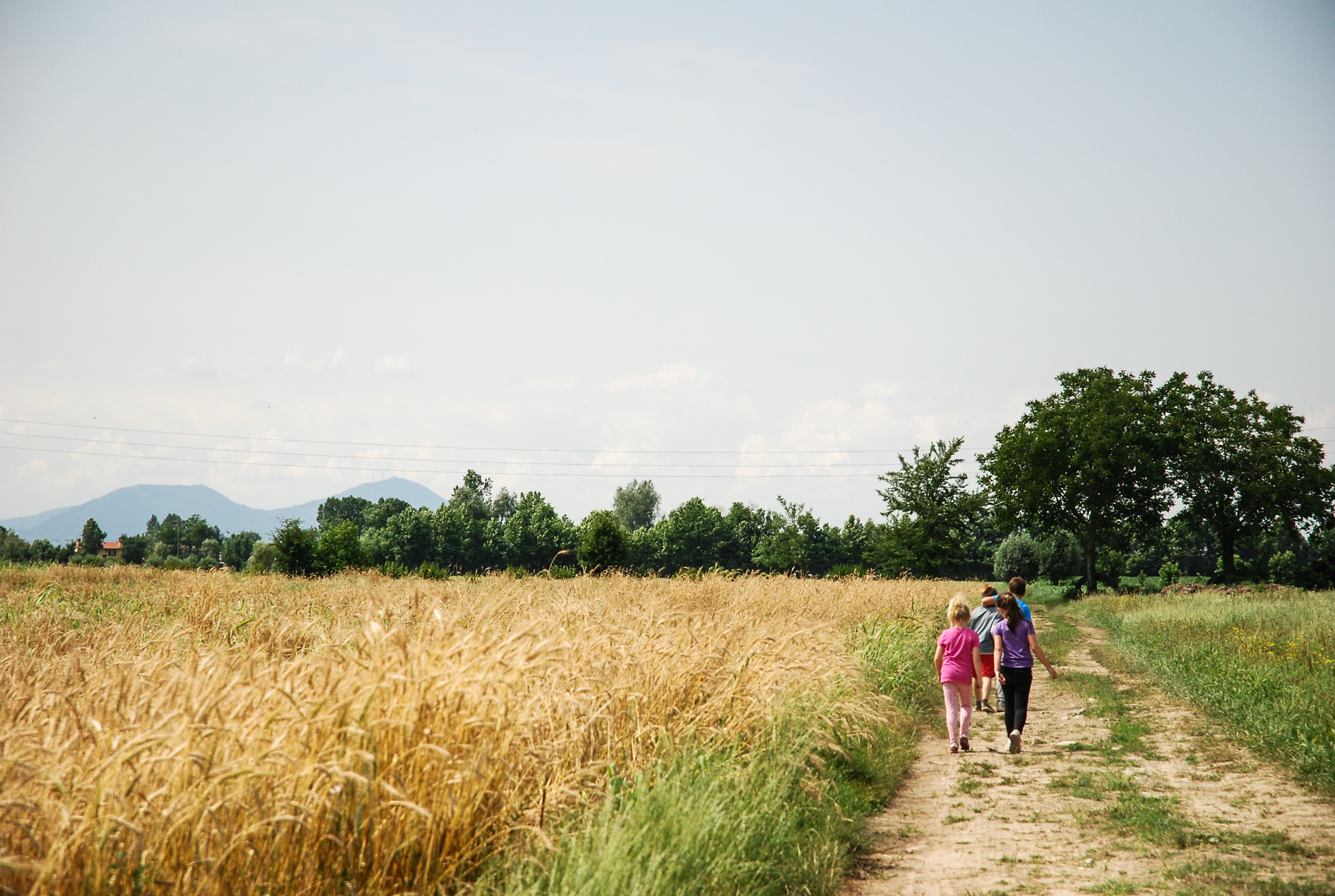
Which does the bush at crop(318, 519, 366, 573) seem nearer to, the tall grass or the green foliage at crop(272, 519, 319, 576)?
the green foliage at crop(272, 519, 319, 576)

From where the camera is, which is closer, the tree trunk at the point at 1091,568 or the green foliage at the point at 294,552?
the green foliage at the point at 294,552

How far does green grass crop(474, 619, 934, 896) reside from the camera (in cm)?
338

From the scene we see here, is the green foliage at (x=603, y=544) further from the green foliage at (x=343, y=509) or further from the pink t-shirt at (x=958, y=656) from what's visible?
the green foliage at (x=343, y=509)

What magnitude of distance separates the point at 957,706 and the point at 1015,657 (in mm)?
942

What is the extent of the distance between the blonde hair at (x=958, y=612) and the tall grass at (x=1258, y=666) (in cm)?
288

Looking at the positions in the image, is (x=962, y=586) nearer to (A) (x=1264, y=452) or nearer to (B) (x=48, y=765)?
(B) (x=48, y=765)

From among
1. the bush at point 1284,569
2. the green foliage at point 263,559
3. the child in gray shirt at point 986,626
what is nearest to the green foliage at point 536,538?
the green foliage at point 263,559

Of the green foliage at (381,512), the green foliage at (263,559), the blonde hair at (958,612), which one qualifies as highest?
the green foliage at (381,512)

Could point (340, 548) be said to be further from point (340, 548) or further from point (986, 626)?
point (986, 626)

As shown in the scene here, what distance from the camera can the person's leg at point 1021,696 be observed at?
27.0 ft

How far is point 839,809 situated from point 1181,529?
92861 mm

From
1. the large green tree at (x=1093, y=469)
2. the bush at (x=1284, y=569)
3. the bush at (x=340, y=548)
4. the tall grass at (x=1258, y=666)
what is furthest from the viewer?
the bush at (x=1284, y=569)

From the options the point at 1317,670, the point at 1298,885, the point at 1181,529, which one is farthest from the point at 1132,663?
the point at 1181,529

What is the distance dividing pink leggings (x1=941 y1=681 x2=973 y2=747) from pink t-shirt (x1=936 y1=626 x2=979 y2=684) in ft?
0.21
